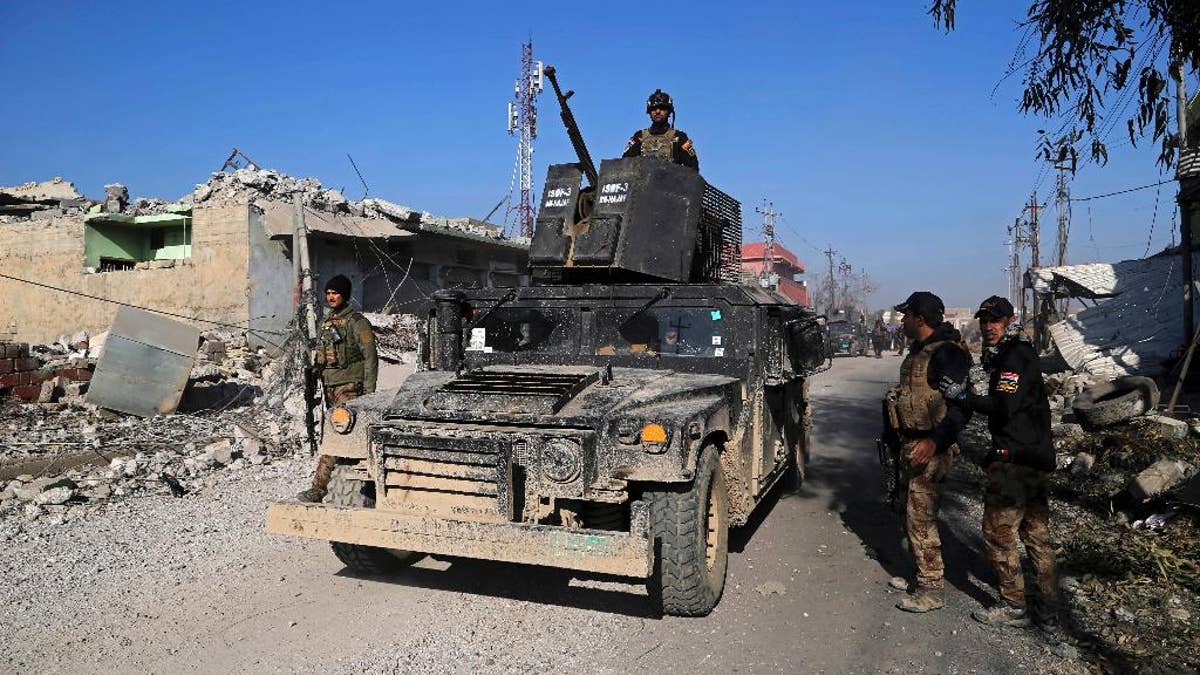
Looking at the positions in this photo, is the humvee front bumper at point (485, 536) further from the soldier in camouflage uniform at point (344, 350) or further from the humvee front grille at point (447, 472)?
the soldier in camouflage uniform at point (344, 350)

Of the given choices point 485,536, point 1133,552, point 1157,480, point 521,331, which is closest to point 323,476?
point 485,536

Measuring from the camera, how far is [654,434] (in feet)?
12.8

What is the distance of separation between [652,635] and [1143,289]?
1656cm

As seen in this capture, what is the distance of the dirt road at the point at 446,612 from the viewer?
145 inches

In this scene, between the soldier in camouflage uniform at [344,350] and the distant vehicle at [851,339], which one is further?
the distant vehicle at [851,339]

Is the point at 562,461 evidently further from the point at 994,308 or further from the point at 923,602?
the point at 994,308

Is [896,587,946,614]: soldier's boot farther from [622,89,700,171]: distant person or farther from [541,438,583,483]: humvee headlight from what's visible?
[622,89,700,171]: distant person

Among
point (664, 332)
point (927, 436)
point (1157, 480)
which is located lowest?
point (1157, 480)

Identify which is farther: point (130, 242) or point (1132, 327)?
point (130, 242)

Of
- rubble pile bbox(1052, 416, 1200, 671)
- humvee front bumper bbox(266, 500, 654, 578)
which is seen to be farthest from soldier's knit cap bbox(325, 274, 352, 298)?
rubble pile bbox(1052, 416, 1200, 671)

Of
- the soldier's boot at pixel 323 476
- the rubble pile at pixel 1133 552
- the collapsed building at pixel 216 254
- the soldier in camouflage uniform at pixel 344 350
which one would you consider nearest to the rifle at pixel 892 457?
the rubble pile at pixel 1133 552

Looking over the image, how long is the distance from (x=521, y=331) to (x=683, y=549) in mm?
2282

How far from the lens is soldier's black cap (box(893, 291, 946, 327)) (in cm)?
461

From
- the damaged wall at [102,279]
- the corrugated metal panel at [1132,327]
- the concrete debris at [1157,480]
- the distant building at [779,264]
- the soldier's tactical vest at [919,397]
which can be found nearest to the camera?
the soldier's tactical vest at [919,397]
